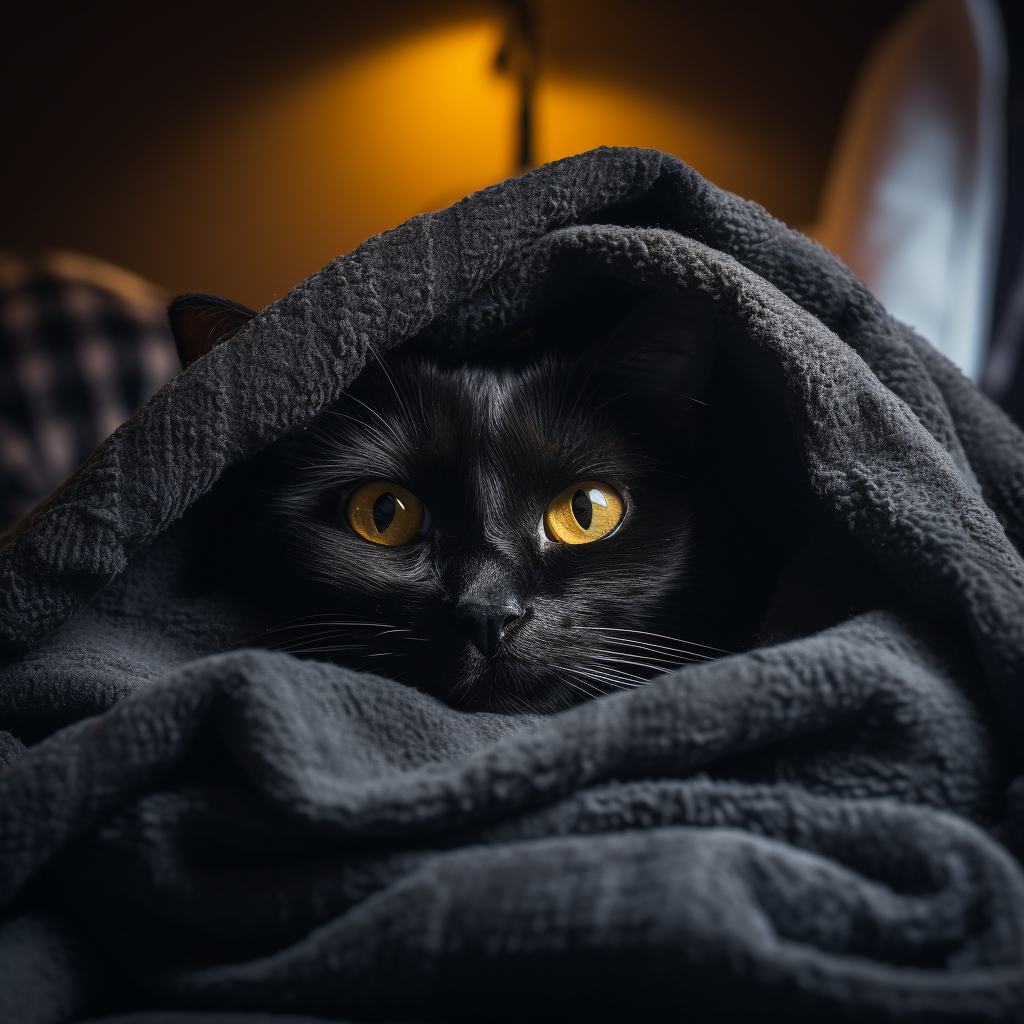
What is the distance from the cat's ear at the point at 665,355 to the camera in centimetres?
79

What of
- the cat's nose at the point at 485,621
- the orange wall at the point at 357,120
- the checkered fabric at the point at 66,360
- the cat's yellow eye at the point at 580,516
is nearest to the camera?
the cat's nose at the point at 485,621

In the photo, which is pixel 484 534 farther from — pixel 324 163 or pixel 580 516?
pixel 324 163

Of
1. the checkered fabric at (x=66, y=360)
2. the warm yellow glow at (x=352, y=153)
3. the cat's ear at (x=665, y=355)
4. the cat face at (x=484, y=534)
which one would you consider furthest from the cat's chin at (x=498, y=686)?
the warm yellow glow at (x=352, y=153)

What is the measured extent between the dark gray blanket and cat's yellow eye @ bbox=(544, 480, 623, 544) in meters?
0.22

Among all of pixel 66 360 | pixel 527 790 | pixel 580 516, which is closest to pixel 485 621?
pixel 580 516

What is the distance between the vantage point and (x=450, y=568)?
78 centimetres

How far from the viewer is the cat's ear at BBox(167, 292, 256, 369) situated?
85cm

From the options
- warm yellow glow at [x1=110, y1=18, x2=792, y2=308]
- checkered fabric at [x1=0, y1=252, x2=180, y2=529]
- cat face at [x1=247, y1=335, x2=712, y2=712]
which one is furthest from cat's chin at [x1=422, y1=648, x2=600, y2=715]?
warm yellow glow at [x1=110, y1=18, x2=792, y2=308]

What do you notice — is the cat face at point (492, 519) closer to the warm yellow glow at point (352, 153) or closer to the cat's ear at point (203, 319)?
the cat's ear at point (203, 319)

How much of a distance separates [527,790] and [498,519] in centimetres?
42

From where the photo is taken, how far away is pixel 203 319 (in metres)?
0.87

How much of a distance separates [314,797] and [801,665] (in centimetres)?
27

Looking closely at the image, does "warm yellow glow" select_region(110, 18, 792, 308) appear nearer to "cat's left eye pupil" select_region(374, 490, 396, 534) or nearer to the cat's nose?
"cat's left eye pupil" select_region(374, 490, 396, 534)

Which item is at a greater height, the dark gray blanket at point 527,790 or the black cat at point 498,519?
the black cat at point 498,519
